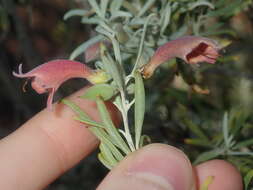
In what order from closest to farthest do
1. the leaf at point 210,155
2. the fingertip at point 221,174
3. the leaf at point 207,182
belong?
1. the leaf at point 207,182
2. the fingertip at point 221,174
3. the leaf at point 210,155

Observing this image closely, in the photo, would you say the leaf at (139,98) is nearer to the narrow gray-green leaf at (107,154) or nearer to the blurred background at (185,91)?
the narrow gray-green leaf at (107,154)

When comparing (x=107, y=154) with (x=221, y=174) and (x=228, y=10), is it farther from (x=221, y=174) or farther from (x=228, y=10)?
(x=228, y=10)

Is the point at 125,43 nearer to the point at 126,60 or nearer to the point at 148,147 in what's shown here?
the point at 126,60

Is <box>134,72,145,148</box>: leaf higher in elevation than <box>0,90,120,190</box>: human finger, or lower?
higher

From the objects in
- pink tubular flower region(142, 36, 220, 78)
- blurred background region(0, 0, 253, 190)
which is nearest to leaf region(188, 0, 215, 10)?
blurred background region(0, 0, 253, 190)

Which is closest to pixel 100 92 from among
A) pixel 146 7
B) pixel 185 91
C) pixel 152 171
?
pixel 152 171

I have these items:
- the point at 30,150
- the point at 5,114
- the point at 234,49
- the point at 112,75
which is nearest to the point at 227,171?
the point at 112,75

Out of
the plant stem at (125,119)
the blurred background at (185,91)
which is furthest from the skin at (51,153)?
the plant stem at (125,119)

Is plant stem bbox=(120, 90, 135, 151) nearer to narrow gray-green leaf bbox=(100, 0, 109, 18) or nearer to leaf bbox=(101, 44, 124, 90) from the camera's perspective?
leaf bbox=(101, 44, 124, 90)
